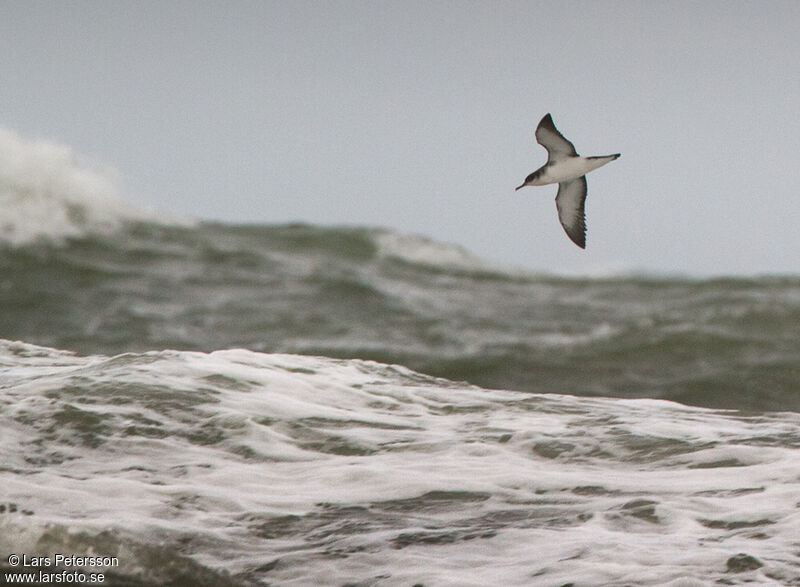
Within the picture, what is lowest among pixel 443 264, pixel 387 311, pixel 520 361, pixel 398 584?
pixel 398 584

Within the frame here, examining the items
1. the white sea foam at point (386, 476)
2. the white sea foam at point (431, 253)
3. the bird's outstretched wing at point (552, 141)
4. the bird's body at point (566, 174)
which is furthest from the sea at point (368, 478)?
the white sea foam at point (431, 253)

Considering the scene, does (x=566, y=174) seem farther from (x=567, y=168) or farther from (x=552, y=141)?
(x=552, y=141)

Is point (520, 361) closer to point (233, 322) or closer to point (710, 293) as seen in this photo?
point (233, 322)

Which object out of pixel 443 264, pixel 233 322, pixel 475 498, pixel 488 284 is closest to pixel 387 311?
pixel 233 322

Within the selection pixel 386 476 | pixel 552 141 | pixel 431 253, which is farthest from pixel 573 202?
pixel 431 253

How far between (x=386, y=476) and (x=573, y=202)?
4.29 metres

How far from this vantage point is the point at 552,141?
9445mm

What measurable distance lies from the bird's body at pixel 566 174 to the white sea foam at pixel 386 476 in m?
1.77

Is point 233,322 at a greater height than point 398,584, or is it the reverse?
point 233,322

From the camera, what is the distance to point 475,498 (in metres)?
6.23

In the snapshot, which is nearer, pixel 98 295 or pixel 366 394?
pixel 366 394

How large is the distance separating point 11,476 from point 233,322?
43.4ft

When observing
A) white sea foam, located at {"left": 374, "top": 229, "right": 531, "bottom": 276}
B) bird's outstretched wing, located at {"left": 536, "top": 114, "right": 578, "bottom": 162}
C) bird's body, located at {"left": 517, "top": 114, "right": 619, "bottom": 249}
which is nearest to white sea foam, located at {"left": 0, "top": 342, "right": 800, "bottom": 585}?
bird's body, located at {"left": 517, "top": 114, "right": 619, "bottom": 249}

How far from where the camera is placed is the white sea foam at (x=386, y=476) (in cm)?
534
